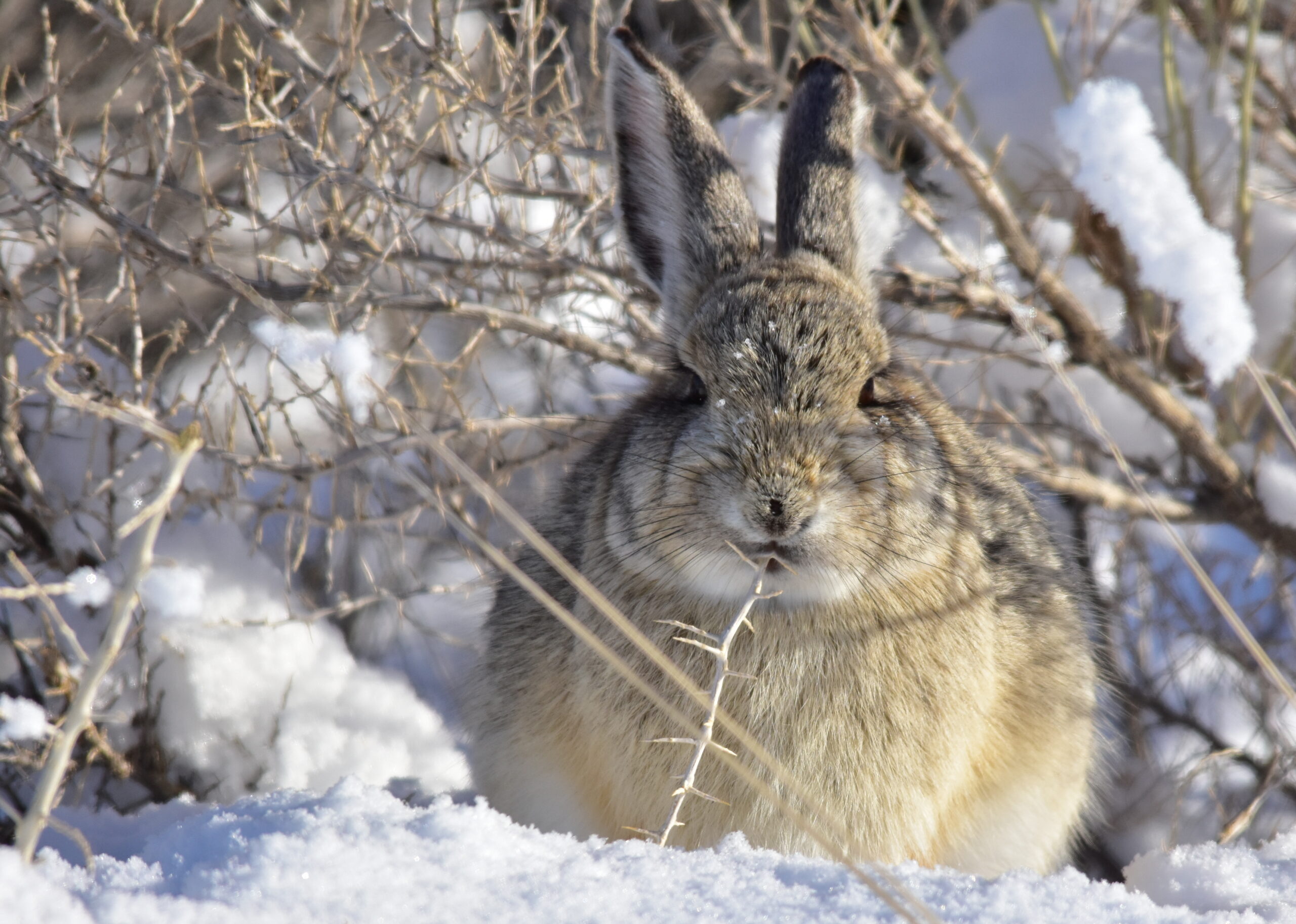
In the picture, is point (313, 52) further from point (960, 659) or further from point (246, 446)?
point (960, 659)

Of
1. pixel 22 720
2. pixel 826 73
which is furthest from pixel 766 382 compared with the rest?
pixel 22 720

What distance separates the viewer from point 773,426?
2.51m

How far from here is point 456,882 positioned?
1.80 m

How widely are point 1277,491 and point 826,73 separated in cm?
216

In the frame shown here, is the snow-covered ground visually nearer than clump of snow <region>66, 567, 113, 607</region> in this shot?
No

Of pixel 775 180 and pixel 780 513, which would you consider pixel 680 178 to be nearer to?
pixel 775 180

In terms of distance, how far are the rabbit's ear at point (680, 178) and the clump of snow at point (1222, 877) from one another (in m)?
1.80

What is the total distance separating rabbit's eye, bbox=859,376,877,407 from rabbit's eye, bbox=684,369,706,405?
0.37m

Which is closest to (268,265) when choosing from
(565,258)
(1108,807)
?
(565,258)

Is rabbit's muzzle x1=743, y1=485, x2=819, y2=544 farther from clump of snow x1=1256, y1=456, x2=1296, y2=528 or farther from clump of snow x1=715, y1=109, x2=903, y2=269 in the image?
clump of snow x1=1256, y1=456, x2=1296, y2=528

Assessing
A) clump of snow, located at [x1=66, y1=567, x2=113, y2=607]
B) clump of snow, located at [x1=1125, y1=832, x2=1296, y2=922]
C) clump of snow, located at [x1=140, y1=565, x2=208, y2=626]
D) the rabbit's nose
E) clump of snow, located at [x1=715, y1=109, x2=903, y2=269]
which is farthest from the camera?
clump of snow, located at [x1=715, y1=109, x2=903, y2=269]

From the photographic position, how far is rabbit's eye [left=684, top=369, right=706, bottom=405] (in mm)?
2840

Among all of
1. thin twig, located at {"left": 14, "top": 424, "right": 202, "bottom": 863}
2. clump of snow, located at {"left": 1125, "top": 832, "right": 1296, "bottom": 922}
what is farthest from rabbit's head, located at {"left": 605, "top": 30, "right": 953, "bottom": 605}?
thin twig, located at {"left": 14, "top": 424, "right": 202, "bottom": 863}

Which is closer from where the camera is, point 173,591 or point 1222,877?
point 173,591
